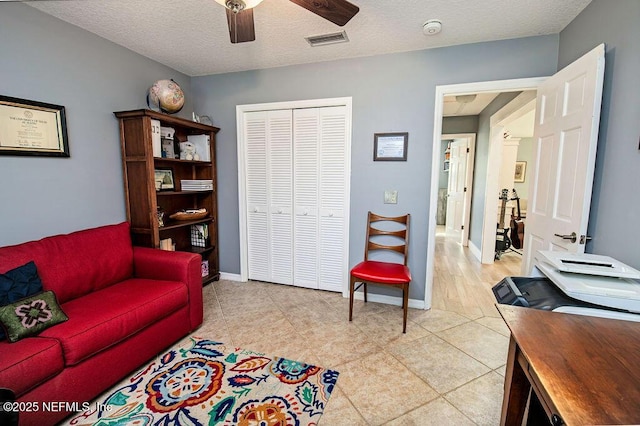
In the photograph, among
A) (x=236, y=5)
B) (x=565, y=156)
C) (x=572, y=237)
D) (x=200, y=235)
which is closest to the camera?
(x=236, y=5)

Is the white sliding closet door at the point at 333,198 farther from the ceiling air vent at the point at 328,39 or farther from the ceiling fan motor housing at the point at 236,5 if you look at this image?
the ceiling fan motor housing at the point at 236,5

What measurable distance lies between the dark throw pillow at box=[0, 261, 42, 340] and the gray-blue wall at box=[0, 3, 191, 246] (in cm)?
42

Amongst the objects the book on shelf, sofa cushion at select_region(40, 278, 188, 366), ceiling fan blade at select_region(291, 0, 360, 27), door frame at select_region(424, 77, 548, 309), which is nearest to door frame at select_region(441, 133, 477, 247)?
door frame at select_region(424, 77, 548, 309)

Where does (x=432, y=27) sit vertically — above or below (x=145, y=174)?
above

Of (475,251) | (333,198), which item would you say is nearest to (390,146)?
(333,198)

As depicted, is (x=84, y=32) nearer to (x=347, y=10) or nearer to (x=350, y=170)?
(x=347, y=10)

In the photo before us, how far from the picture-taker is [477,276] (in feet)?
12.4

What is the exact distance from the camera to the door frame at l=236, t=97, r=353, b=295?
2895 mm

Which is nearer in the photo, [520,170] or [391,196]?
[391,196]

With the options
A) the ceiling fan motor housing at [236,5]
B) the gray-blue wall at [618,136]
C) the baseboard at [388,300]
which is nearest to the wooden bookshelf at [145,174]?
the ceiling fan motor housing at [236,5]

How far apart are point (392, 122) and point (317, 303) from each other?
193 centimetres

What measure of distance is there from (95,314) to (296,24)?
239cm

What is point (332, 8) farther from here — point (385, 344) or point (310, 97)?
point (385, 344)

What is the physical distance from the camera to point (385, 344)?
222cm
